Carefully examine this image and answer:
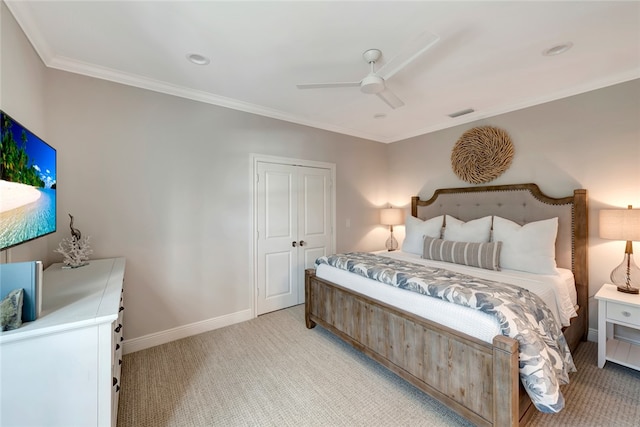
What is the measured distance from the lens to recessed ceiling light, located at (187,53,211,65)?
2137 mm

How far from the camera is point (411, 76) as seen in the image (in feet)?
8.11

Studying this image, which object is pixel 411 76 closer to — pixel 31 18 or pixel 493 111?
pixel 493 111

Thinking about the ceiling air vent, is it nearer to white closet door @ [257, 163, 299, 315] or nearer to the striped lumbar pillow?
the striped lumbar pillow

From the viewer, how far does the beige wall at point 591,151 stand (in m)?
2.47

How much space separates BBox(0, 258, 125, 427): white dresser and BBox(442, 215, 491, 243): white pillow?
323cm

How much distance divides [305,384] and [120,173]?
2.47 m

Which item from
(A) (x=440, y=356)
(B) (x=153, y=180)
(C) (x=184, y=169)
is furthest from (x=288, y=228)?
(A) (x=440, y=356)

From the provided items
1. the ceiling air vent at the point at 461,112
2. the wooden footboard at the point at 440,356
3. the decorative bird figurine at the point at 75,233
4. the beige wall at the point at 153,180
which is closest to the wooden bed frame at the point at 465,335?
the wooden footboard at the point at 440,356

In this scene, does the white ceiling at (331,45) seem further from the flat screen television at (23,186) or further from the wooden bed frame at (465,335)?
the wooden bed frame at (465,335)

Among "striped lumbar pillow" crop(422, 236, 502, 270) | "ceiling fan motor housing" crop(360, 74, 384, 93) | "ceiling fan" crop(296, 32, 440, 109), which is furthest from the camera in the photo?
"striped lumbar pillow" crop(422, 236, 502, 270)

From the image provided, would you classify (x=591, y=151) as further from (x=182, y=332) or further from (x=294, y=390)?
(x=182, y=332)

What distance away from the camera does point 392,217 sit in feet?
14.1

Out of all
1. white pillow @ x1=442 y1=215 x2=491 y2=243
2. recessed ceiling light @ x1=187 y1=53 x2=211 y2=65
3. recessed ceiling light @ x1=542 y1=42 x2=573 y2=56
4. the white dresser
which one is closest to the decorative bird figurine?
the white dresser

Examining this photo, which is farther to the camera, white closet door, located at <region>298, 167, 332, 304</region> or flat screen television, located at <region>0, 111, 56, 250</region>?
white closet door, located at <region>298, 167, 332, 304</region>
